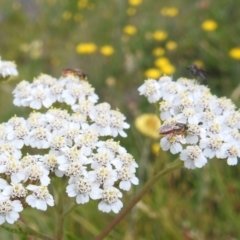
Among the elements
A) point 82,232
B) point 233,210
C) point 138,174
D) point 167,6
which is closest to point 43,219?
point 82,232

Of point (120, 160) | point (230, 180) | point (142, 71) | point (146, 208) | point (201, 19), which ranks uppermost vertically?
point (201, 19)

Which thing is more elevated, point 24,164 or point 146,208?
point 146,208

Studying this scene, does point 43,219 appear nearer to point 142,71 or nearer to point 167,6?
point 142,71

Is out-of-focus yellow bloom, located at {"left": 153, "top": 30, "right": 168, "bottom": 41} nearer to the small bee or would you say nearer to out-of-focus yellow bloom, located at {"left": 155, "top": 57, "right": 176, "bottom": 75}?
out-of-focus yellow bloom, located at {"left": 155, "top": 57, "right": 176, "bottom": 75}

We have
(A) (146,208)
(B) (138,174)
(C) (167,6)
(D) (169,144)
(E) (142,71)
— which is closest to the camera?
(D) (169,144)

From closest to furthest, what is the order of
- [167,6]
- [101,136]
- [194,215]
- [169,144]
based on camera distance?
[169,144] < [101,136] < [194,215] < [167,6]

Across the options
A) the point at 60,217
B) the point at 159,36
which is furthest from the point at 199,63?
the point at 60,217

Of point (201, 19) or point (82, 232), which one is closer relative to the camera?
point (82, 232)

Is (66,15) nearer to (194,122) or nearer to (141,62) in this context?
(141,62)
